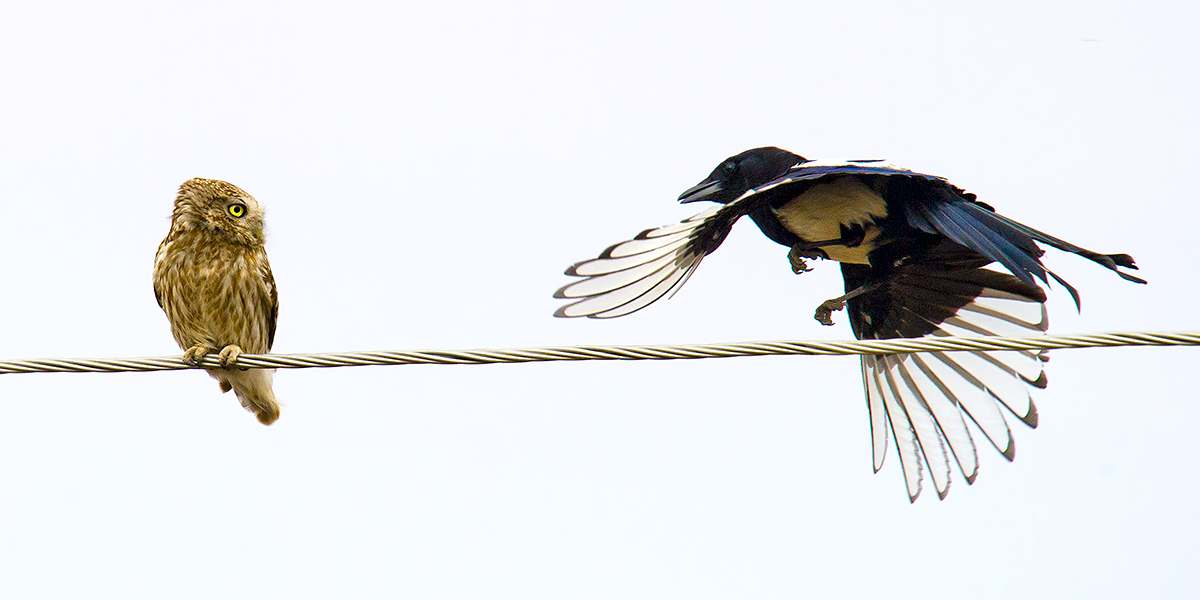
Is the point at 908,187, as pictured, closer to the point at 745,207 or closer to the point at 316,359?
the point at 745,207

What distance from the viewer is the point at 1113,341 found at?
2777 mm

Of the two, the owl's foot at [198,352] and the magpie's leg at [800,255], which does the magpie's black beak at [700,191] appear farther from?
the owl's foot at [198,352]

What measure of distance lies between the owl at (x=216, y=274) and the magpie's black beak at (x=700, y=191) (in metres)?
1.49

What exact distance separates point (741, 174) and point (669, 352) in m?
1.71

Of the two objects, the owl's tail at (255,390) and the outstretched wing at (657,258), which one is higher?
the outstretched wing at (657,258)

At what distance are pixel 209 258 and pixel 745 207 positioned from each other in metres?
1.79

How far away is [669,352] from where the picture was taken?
285cm

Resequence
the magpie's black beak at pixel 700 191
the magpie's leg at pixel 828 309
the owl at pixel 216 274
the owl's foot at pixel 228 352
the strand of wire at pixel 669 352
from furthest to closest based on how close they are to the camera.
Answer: the magpie's black beak at pixel 700 191
the magpie's leg at pixel 828 309
the owl at pixel 216 274
the owl's foot at pixel 228 352
the strand of wire at pixel 669 352

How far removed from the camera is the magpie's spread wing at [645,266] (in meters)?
3.71

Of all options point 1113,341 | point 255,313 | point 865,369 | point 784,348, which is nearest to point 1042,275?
point 1113,341

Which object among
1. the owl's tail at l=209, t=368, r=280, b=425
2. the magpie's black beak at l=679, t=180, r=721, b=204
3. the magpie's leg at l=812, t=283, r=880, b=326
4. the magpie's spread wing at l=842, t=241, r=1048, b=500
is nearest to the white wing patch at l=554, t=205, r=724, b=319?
the magpie's black beak at l=679, t=180, r=721, b=204

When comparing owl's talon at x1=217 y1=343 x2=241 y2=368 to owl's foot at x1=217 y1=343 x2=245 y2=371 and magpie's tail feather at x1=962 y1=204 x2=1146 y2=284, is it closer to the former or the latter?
owl's foot at x1=217 y1=343 x2=245 y2=371

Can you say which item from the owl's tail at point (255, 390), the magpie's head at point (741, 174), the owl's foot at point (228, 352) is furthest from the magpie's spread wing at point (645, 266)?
the owl's tail at point (255, 390)

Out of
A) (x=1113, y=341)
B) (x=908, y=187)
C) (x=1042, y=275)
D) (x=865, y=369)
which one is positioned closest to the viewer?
(x=1113, y=341)
